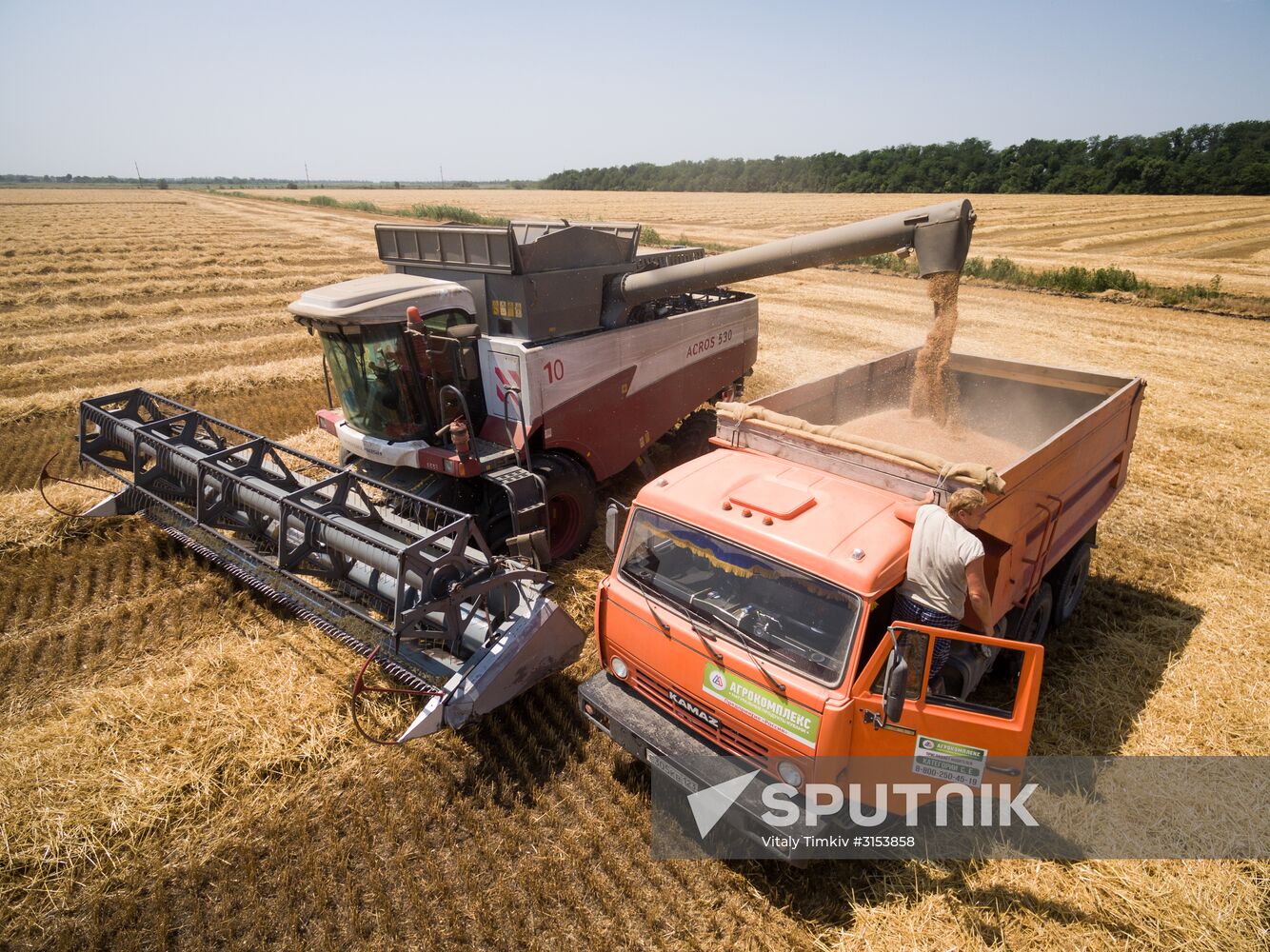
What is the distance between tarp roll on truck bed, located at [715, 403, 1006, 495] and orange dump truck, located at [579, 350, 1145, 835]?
11 mm

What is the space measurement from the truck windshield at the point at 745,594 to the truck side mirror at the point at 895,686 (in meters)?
0.22

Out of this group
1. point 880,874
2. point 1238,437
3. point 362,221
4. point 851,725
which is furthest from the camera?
point 362,221

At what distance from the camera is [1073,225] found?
33000mm

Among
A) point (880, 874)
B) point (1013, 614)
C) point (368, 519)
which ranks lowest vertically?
point (880, 874)

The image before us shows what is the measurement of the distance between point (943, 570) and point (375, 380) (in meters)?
4.85

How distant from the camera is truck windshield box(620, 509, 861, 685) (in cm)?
326

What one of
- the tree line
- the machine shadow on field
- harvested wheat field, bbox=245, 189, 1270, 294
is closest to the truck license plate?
the machine shadow on field

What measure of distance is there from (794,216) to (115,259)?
34.6 meters

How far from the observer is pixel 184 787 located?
13.6ft

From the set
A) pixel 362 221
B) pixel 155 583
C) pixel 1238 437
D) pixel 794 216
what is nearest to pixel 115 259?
pixel 362 221

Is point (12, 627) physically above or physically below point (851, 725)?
below

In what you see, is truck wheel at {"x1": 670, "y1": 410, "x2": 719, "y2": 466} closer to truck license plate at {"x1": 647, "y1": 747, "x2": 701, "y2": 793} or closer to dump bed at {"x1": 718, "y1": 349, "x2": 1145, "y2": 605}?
dump bed at {"x1": 718, "y1": 349, "x2": 1145, "y2": 605}

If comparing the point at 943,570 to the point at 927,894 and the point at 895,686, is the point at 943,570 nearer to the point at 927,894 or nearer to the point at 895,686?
the point at 895,686

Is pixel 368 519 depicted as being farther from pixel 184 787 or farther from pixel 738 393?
pixel 738 393
